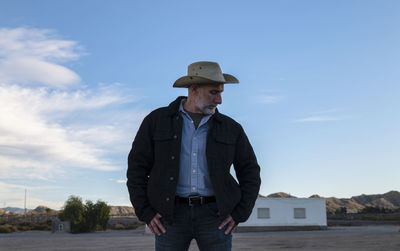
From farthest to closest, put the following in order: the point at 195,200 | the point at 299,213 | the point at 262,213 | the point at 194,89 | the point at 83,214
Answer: the point at 299,213, the point at 262,213, the point at 83,214, the point at 194,89, the point at 195,200

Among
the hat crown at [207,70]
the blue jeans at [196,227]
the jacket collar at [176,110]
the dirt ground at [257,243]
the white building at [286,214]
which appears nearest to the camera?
the blue jeans at [196,227]

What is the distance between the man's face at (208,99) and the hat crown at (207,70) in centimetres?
7

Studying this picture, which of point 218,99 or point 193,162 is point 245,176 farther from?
point 218,99

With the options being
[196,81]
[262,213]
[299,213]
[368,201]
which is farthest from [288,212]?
[368,201]

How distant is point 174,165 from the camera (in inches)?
128

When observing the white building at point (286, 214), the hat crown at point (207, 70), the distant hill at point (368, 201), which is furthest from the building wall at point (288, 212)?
the distant hill at point (368, 201)

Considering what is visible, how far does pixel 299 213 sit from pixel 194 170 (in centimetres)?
2988

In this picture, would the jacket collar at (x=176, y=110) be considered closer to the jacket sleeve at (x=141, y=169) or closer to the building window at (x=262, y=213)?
the jacket sleeve at (x=141, y=169)

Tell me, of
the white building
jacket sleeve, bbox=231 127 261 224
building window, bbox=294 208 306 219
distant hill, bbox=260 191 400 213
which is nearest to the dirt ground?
jacket sleeve, bbox=231 127 261 224

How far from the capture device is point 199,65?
3.51m

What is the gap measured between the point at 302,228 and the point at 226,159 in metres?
29.4

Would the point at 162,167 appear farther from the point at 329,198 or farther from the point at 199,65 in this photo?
the point at 329,198

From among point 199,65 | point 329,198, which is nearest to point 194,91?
point 199,65

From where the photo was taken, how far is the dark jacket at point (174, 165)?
10.5ft
